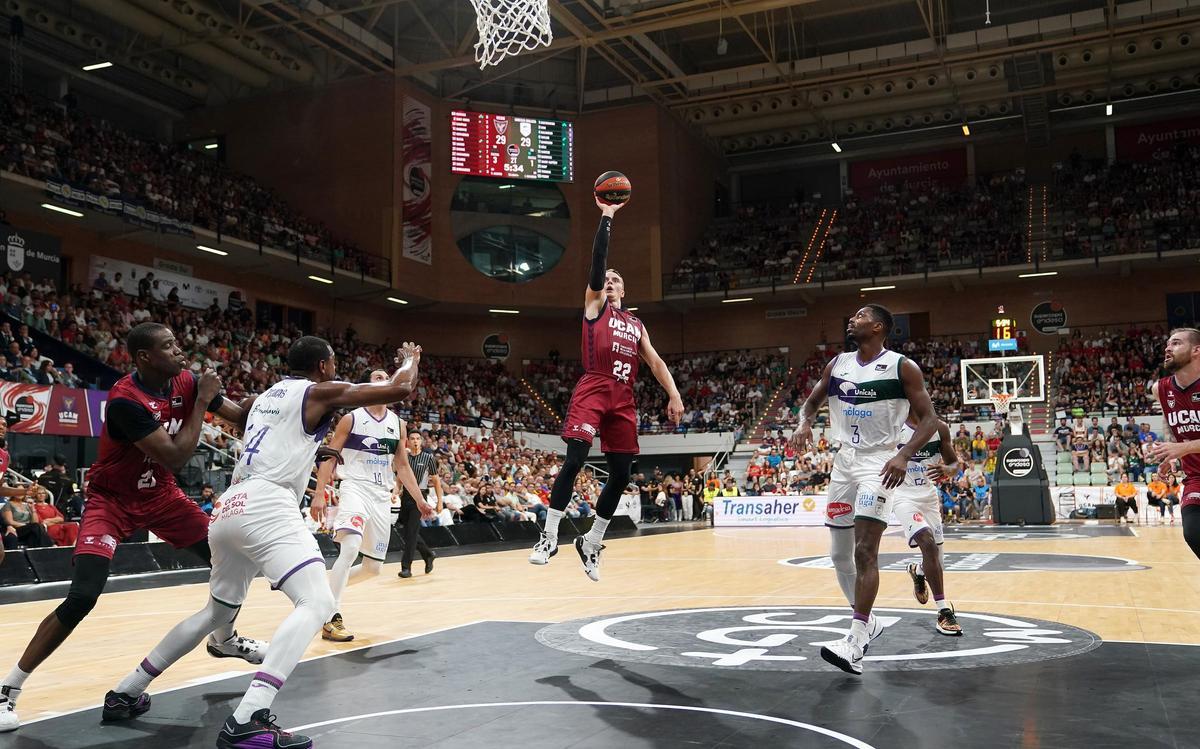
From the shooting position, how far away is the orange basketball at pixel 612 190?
22.2 ft

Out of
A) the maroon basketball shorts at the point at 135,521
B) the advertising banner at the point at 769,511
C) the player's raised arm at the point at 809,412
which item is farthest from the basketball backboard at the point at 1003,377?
the maroon basketball shorts at the point at 135,521

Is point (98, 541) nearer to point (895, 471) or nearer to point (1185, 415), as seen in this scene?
point (895, 471)

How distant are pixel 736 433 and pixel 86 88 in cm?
2420

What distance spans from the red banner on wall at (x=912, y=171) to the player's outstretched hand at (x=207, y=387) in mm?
38999

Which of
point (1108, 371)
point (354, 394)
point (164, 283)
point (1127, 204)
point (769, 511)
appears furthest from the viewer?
point (1127, 204)

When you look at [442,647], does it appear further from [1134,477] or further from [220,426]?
[1134,477]

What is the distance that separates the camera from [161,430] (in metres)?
4.66

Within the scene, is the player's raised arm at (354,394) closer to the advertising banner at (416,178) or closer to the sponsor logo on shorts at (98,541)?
the sponsor logo on shorts at (98,541)

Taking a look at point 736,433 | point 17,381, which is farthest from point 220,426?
point 736,433

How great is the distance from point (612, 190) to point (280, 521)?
347cm

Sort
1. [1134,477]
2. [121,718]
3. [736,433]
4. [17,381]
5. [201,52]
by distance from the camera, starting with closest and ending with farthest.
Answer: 1. [121,718]
2. [17,381]
3. [1134,477]
4. [201,52]
5. [736,433]

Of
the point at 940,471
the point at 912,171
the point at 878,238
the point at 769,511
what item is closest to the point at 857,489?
the point at 940,471

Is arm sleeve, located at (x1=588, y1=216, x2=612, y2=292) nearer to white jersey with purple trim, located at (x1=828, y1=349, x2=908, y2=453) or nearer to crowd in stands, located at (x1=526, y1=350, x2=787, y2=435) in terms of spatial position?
white jersey with purple trim, located at (x1=828, y1=349, x2=908, y2=453)

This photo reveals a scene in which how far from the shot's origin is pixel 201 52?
102ft
